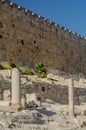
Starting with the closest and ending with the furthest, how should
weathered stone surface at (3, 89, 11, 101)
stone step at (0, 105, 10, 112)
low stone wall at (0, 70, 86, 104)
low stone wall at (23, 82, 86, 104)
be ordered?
stone step at (0, 105, 10, 112) < weathered stone surface at (3, 89, 11, 101) < low stone wall at (0, 70, 86, 104) < low stone wall at (23, 82, 86, 104)

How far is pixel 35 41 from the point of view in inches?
1815

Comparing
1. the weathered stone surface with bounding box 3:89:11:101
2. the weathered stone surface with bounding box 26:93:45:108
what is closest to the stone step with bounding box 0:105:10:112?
the weathered stone surface with bounding box 26:93:45:108

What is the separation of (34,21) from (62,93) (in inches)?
726

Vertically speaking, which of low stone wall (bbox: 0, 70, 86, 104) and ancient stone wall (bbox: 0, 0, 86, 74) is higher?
ancient stone wall (bbox: 0, 0, 86, 74)

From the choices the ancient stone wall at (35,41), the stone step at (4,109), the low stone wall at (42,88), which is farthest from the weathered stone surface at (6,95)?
the ancient stone wall at (35,41)

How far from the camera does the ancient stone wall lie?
1634 inches

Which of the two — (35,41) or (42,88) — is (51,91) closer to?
(42,88)

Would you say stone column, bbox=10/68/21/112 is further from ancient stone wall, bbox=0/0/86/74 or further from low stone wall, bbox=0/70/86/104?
ancient stone wall, bbox=0/0/86/74

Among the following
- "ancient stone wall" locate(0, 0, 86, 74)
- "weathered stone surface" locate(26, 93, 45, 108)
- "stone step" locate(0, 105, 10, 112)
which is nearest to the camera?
"stone step" locate(0, 105, 10, 112)

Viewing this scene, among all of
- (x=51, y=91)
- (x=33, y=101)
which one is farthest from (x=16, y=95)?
(x=51, y=91)

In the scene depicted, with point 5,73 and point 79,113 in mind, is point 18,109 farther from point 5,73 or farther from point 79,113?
point 5,73

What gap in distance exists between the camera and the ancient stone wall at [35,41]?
4150 cm

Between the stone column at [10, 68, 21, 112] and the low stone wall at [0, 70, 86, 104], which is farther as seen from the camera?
the low stone wall at [0, 70, 86, 104]

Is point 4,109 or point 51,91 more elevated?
point 51,91
